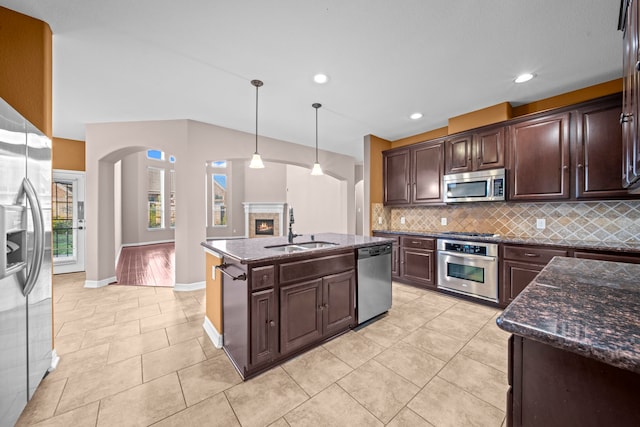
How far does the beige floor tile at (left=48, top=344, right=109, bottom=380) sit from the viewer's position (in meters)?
1.91

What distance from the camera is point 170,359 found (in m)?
2.08

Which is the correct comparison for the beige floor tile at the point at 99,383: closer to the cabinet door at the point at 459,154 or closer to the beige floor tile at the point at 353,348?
the beige floor tile at the point at 353,348

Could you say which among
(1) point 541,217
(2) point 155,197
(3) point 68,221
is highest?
(2) point 155,197

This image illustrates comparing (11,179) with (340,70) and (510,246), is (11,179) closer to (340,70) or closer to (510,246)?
(340,70)

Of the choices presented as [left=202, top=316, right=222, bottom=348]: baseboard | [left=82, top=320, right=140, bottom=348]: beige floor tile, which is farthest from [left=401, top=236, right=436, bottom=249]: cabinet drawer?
[left=82, top=320, right=140, bottom=348]: beige floor tile

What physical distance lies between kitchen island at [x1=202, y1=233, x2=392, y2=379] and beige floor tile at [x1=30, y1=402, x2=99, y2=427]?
0.85 m

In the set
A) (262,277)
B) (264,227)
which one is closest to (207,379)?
(262,277)

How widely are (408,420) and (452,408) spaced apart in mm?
324

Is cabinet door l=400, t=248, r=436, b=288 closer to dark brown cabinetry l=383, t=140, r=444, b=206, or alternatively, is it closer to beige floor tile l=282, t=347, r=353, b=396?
dark brown cabinetry l=383, t=140, r=444, b=206

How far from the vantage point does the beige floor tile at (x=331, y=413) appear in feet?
4.79

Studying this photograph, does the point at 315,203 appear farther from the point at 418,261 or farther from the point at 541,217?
the point at 541,217

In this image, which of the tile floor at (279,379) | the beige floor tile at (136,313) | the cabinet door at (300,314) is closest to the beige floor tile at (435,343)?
the tile floor at (279,379)

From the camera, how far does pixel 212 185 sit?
952 cm

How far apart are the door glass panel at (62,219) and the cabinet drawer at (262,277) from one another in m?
5.31
